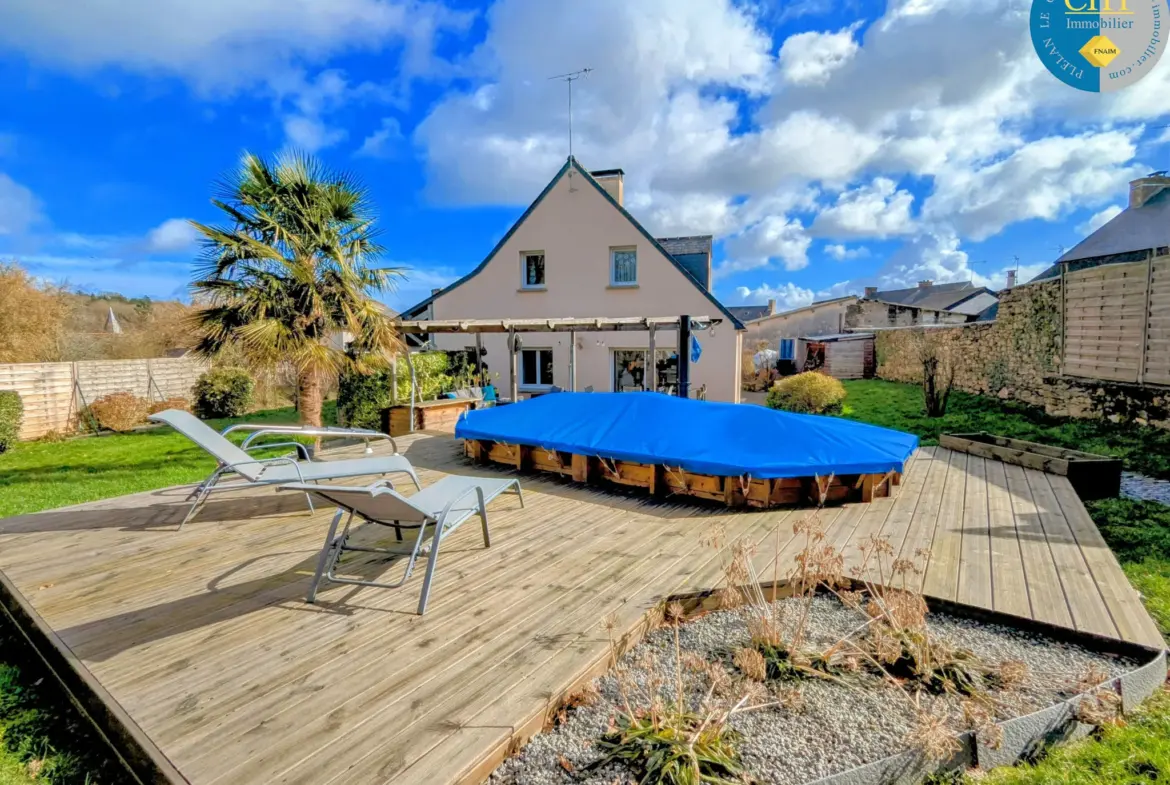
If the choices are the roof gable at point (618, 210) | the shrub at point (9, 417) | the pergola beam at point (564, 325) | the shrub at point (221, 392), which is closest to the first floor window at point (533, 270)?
the roof gable at point (618, 210)

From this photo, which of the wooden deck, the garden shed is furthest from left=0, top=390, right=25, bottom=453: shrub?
the garden shed

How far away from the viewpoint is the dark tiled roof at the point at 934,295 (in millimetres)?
32244

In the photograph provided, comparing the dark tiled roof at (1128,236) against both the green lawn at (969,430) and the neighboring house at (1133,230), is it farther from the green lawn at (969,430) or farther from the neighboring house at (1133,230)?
the green lawn at (969,430)

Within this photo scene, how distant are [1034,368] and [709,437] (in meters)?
10.6

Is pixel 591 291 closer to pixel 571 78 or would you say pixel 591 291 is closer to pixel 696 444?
pixel 571 78

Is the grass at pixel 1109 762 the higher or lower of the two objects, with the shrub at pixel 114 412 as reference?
lower

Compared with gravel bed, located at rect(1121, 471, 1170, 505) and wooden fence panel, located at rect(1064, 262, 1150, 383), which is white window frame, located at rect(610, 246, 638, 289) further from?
gravel bed, located at rect(1121, 471, 1170, 505)

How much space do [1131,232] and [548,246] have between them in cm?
2000

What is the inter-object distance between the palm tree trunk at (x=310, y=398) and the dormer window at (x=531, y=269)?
9272mm

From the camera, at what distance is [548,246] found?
15969 millimetres

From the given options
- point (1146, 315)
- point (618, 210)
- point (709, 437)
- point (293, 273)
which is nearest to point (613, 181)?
point (618, 210)

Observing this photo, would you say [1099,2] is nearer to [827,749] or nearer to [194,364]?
[827,749]

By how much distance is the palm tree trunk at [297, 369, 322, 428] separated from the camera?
780 centimetres

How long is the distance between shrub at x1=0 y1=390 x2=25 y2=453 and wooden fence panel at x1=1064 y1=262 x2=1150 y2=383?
20.5m
